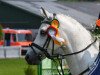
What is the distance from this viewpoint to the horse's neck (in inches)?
243

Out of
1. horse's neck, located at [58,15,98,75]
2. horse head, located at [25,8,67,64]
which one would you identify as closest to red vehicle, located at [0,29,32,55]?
horse head, located at [25,8,67,64]

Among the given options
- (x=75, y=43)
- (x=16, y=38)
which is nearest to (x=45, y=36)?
(x=75, y=43)

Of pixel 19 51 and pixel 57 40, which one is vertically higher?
pixel 57 40

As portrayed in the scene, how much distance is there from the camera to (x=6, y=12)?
45.2m

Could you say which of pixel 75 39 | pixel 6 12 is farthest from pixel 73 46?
pixel 6 12

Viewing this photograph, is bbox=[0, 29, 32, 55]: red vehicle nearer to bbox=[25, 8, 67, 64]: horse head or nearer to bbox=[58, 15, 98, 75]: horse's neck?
bbox=[25, 8, 67, 64]: horse head

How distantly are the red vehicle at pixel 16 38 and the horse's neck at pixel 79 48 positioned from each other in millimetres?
25373

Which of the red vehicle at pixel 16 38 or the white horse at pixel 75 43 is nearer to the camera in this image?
the white horse at pixel 75 43

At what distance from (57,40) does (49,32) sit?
0.17 m

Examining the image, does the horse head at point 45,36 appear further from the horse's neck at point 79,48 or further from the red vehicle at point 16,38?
the red vehicle at point 16,38

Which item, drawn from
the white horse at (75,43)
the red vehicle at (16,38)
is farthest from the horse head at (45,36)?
the red vehicle at (16,38)

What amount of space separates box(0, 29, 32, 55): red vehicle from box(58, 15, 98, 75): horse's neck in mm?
25373

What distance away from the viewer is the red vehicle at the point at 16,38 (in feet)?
105

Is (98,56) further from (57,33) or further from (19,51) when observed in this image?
(19,51)
